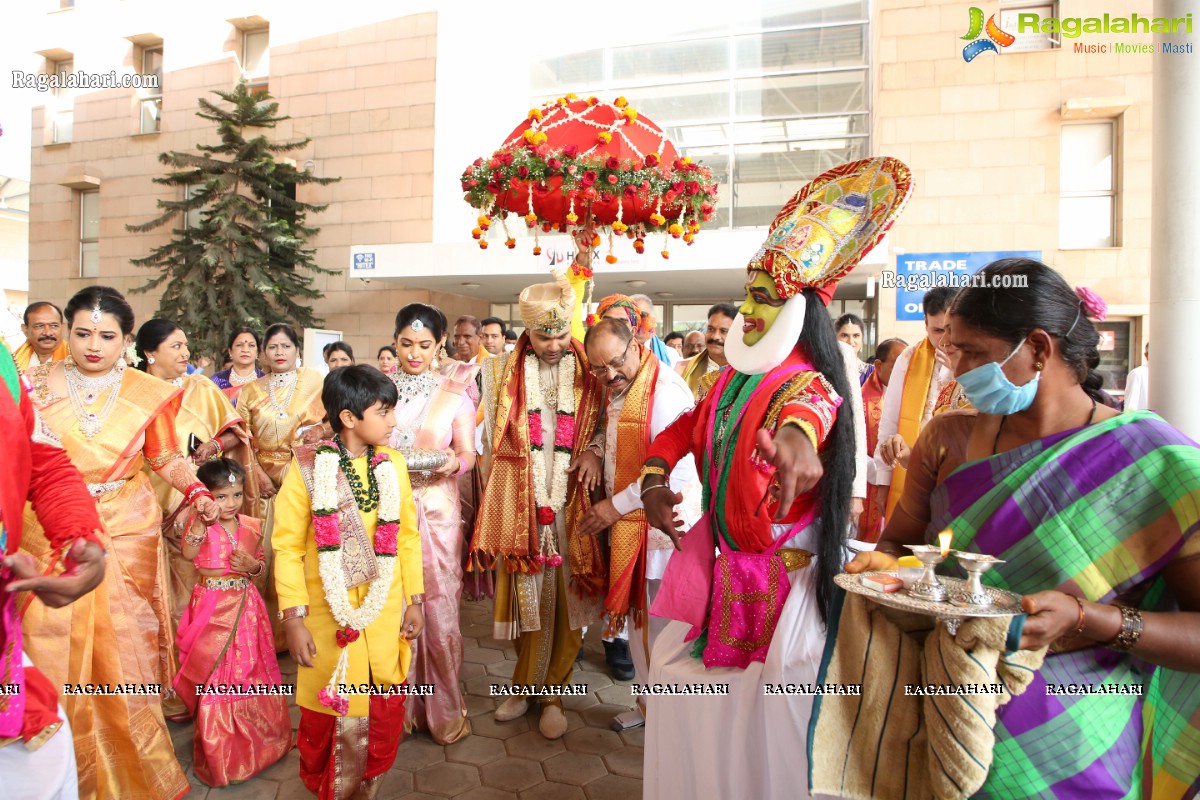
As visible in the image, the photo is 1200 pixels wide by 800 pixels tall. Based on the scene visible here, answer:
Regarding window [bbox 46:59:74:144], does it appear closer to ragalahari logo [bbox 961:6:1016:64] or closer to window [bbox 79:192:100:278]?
window [bbox 79:192:100:278]

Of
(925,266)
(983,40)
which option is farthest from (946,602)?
(983,40)

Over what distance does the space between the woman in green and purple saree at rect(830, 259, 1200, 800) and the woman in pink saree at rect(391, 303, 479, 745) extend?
2.58 m

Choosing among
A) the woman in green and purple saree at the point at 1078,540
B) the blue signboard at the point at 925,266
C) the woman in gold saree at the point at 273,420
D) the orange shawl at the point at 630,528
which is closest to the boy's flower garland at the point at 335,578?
the orange shawl at the point at 630,528

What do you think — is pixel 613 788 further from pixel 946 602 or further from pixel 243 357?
pixel 243 357

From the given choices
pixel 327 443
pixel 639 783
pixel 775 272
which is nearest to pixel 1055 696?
pixel 775 272

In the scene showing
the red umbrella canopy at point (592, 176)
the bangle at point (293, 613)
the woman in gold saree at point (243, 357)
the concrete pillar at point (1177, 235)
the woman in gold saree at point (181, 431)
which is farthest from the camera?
the woman in gold saree at point (243, 357)

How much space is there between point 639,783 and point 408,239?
1401 centimetres

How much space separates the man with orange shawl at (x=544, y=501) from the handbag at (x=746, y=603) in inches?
57.7

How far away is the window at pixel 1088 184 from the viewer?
12312mm

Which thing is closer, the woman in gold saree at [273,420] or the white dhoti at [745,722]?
the white dhoti at [745,722]

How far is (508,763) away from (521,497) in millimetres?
1205

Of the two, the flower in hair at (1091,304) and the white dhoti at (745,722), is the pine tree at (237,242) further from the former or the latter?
the flower in hair at (1091,304)

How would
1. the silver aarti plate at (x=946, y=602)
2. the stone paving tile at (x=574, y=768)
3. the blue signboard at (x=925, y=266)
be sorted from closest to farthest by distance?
the silver aarti plate at (x=946, y=602), the stone paving tile at (x=574, y=768), the blue signboard at (x=925, y=266)

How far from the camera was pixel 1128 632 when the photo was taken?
137 cm
